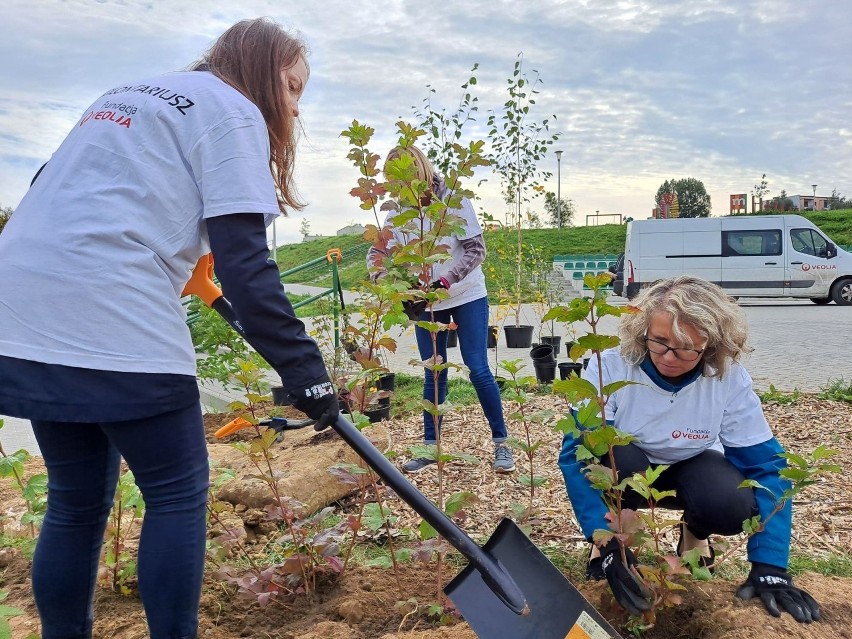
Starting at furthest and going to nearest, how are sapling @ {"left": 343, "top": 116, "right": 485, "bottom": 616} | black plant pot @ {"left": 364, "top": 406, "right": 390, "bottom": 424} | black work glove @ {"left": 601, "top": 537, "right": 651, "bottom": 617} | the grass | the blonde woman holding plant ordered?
the grass
black plant pot @ {"left": 364, "top": 406, "right": 390, "bottom": 424}
the blonde woman holding plant
sapling @ {"left": 343, "top": 116, "right": 485, "bottom": 616}
black work glove @ {"left": 601, "top": 537, "right": 651, "bottom": 617}

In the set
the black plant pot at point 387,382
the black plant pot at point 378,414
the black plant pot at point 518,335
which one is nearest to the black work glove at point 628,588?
the black plant pot at point 378,414

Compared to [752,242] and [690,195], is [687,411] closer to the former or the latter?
[752,242]

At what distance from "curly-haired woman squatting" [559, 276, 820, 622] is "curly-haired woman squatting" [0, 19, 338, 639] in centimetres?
107

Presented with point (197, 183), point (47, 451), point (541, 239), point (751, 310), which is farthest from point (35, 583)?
point (541, 239)

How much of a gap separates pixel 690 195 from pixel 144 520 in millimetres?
62273

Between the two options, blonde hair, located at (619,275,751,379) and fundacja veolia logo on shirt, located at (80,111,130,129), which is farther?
blonde hair, located at (619,275,751,379)

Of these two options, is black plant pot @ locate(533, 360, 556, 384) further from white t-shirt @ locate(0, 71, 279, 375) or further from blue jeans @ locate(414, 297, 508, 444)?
white t-shirt @ locate(0, 71, 279, 375)

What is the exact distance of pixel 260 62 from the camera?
66.9 inches

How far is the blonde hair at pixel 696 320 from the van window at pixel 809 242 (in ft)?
51.9

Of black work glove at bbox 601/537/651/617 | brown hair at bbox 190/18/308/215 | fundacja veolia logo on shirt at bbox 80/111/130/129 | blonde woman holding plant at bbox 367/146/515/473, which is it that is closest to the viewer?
fundacja veolia logo on shirt at bbox 80/111/130/129

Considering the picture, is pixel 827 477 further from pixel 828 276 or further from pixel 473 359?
pixel 828 276

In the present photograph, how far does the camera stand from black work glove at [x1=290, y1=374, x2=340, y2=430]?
1.59 m

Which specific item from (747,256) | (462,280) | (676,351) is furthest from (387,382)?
(747,256)

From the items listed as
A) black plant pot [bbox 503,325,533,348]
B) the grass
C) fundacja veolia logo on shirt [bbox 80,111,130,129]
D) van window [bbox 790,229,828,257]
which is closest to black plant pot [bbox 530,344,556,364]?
the grass
